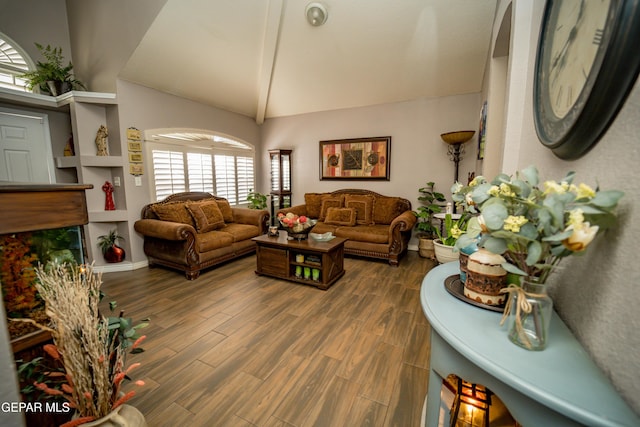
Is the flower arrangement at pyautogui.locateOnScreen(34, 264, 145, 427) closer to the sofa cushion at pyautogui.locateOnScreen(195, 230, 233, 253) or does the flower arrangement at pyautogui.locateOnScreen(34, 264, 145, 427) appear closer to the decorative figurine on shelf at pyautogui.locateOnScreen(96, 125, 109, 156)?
the sofa cushion at pyautogui.locateOnScreen(195, 230, 233, 253)

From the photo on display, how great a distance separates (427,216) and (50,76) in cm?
547

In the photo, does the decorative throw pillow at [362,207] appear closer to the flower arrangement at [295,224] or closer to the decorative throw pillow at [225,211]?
the flower arrangement at [295,224]

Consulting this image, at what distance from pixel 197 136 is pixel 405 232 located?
12.4 feet

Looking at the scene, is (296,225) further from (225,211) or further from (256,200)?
(256,200)

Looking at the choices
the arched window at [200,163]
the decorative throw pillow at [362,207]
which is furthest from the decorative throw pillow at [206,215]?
the decorative throw pillow at [362,207]

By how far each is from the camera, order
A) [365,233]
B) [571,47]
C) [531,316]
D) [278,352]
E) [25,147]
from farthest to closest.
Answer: [365,233] < [25,147] < [278,352] < [571,47] < [531,316]

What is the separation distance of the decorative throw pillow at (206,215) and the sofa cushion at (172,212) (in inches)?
3.7

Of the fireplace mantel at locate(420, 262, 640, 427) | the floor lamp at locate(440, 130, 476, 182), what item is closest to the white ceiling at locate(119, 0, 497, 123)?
the floor lamp at locate(440, 130, 476, 182)

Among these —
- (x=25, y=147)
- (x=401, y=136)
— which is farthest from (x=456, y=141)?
(x=25, y=147)

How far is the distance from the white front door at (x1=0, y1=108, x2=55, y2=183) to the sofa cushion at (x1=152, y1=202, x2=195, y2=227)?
1.55 m

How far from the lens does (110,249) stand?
3580 mm

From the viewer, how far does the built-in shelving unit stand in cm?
334

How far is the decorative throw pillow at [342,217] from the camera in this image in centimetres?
438

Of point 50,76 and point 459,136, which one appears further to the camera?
point 459,136
